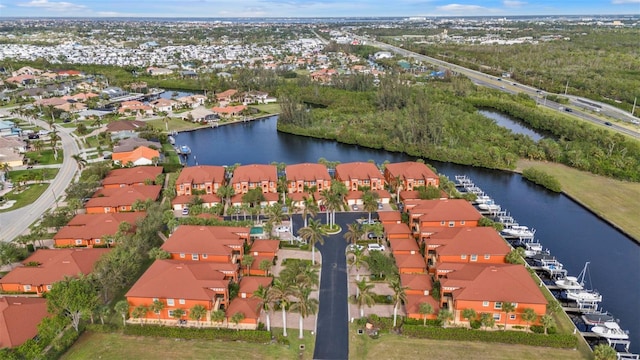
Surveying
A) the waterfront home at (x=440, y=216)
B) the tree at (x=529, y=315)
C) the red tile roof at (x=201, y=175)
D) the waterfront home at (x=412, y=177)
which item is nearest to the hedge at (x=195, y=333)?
the tree at (x=529, y=315)

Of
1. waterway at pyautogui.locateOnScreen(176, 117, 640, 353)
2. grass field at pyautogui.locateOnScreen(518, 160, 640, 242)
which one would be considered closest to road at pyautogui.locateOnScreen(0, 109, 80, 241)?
waterway at pyautogui.locateOnScreen(176, 117, 640, 353)

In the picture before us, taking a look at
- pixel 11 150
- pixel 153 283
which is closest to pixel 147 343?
pixel 153 283

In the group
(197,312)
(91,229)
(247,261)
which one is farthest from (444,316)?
(91,229)

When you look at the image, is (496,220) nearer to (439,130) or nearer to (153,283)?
(439,130)

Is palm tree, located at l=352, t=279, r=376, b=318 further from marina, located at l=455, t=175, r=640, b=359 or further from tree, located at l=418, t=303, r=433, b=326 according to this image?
marina, located at l=455, t=175, r=640, b=359

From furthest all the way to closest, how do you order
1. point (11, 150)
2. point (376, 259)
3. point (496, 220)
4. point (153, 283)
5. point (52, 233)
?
point (11, 150), point (496, 220), point (52, 233), point (376, 259), point (153, 283)
